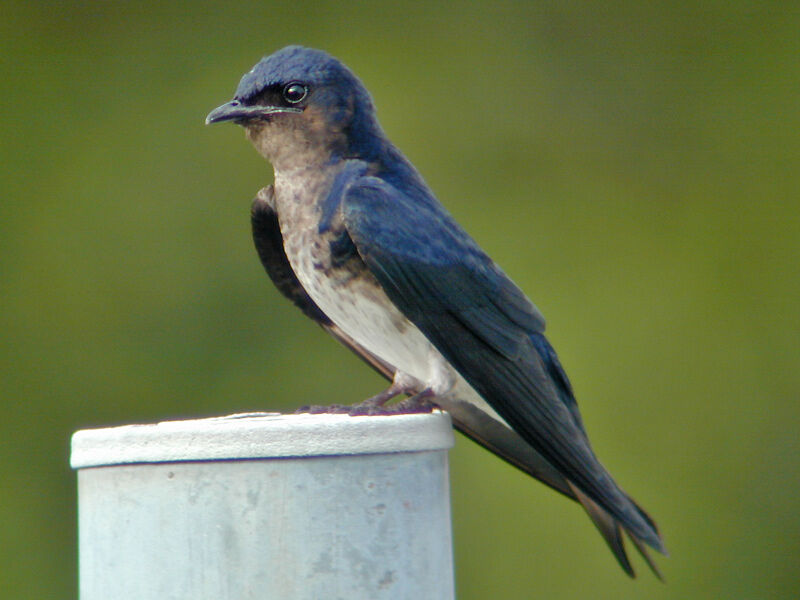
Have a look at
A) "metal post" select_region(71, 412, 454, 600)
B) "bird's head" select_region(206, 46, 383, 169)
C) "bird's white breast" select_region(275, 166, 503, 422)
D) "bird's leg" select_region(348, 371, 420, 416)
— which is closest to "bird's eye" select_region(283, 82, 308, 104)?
"bird's head" select_region(206, 46, 383, 169)

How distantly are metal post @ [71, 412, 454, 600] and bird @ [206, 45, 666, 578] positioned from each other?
0.58 m

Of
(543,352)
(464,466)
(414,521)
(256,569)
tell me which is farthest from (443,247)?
(464,466)

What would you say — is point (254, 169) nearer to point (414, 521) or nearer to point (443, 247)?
point (443, 247)

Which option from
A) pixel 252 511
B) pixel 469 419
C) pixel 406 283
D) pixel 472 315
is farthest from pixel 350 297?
pixel 252 511

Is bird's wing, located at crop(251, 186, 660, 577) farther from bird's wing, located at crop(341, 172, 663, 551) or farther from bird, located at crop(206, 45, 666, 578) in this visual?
bird's wing, located at crop(341, 172, 663, 551)

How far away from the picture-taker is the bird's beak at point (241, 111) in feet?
8.07

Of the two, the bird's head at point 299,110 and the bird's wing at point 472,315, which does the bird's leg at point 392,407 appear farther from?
the bird's head at point 299,110

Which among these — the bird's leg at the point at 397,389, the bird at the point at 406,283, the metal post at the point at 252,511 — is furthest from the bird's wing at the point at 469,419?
the metal post at the point at 252,511

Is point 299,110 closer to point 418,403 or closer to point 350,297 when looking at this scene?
point 350,297

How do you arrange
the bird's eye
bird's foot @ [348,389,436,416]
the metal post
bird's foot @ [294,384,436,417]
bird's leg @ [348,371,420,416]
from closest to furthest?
the metal post, bird's foot @ [294,384,436,417], bird's foot @ [348,389,436,416], bird's leg @ [348,371,420,416], the bird's eye

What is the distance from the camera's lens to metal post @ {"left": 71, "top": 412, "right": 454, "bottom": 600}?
1.48 meters

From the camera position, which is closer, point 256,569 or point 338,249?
point 256,569

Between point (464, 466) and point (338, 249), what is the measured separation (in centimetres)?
257

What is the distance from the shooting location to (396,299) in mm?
2326
